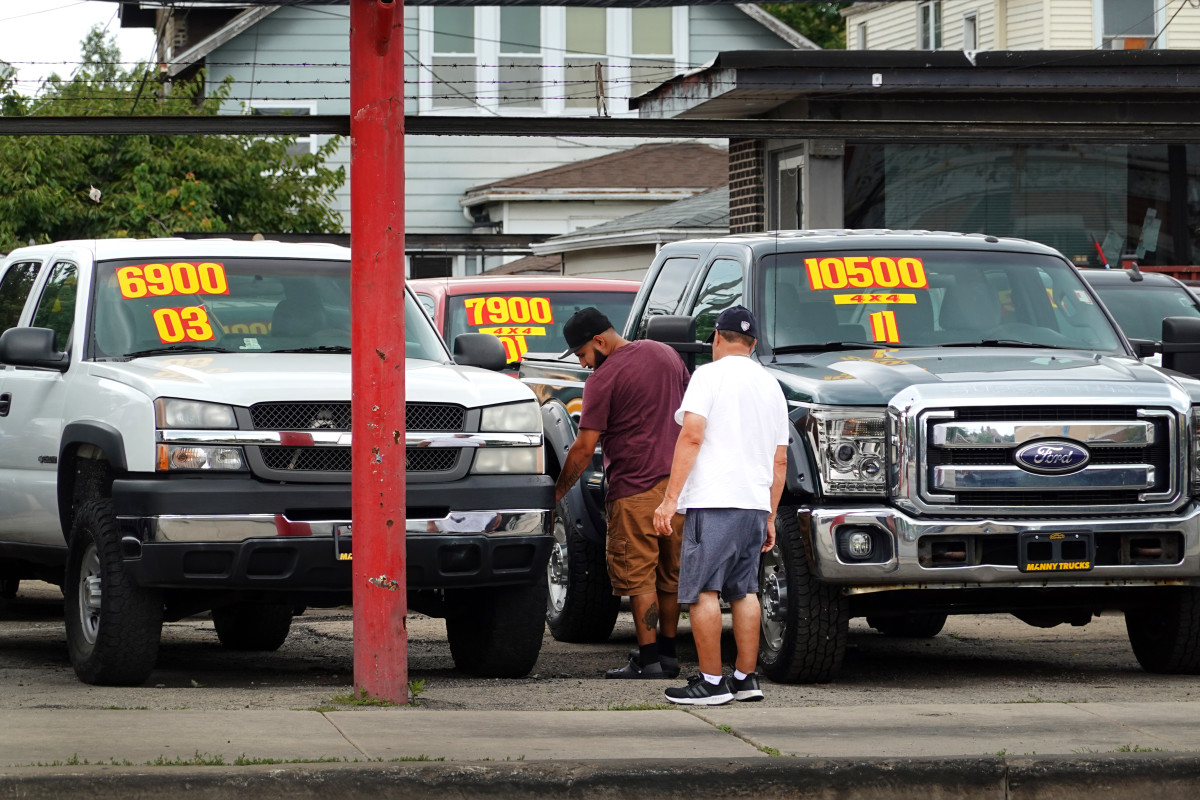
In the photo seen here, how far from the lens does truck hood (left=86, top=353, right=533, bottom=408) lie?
26.2ft

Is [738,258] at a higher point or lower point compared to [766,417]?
higher

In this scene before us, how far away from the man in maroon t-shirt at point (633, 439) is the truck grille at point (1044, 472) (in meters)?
1.30

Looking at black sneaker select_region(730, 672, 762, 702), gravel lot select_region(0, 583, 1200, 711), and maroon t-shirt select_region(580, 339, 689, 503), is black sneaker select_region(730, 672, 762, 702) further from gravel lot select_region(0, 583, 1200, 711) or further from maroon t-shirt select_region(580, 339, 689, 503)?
maroon t-shirt select_region(580, 339, 689, 503)

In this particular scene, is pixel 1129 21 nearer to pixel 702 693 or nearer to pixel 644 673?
pixel 644 673

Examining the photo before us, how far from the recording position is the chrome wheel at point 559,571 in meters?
10.6

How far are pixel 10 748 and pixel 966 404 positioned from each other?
421 centimetres

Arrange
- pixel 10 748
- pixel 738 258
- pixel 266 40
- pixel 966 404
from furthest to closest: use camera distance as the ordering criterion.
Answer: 1. pixel 266 40
2. pixel 738 258
3. pixel 966 404
4. pixel 10 748

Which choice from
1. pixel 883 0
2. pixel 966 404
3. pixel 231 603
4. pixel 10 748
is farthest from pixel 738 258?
Answer: pixel 883 0

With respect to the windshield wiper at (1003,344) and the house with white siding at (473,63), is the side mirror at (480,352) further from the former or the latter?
the house with white siding at (473,63)

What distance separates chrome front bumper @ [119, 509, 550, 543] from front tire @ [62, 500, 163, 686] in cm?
32

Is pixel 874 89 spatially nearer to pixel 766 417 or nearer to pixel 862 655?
pixel 862 655

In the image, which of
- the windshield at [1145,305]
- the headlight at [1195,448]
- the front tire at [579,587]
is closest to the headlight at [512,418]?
the front tire at [579,587]

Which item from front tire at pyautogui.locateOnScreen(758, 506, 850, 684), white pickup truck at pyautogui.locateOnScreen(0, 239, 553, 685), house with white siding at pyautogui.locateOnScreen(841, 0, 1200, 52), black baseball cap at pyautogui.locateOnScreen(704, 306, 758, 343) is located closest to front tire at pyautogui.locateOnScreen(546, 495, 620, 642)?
white pickup truck at pyautogui.locateOnScreen(0, 239, 553, 685)

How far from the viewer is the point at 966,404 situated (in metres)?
8.29
